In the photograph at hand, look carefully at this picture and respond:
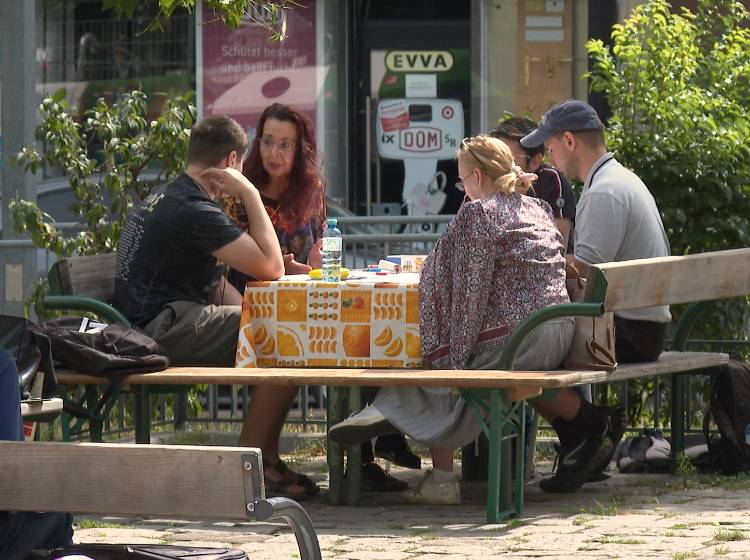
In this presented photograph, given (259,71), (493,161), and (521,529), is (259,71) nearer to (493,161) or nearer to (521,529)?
Result: (493,161)

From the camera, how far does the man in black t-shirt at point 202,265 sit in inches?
299

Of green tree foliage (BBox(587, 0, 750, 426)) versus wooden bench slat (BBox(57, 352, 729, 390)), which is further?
green tree foliage (BBox(587, 0, 750, 426))

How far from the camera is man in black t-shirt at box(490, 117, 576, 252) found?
28.3 ft

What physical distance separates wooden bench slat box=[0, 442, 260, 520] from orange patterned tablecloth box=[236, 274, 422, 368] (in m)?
3.73

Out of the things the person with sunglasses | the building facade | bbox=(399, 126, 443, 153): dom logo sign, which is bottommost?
the person with sunglasses

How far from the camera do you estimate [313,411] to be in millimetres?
9969

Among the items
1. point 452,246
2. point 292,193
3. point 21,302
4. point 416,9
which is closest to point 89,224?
point 21,302

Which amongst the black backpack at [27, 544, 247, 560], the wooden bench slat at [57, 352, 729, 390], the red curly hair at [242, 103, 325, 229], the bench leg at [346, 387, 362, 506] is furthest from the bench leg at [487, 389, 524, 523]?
the black backpack at [27, 544, 247, 560]

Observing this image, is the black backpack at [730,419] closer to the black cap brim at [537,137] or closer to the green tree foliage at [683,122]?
the black cap brim at [537,137]

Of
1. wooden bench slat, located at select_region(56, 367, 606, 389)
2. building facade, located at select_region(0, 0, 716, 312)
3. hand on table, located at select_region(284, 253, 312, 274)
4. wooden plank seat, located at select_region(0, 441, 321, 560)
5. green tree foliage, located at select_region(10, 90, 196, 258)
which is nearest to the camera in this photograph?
wooden plank seat, located at select_region(0, 441, 321, 560)

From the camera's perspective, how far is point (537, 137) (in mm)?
8320

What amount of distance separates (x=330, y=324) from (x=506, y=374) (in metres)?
0.90

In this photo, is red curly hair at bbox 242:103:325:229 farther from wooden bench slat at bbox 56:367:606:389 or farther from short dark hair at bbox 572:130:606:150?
wooden bench slat at bbox 56:367:606:389

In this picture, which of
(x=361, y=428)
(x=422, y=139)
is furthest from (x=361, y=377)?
(x=422, y=139)
